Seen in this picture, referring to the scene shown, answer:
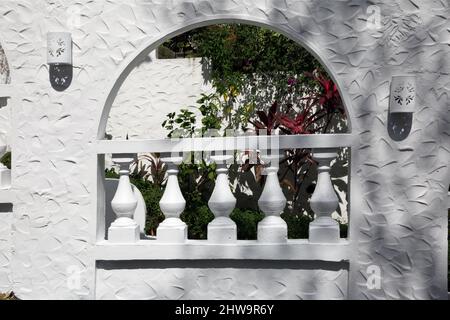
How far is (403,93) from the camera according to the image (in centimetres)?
296

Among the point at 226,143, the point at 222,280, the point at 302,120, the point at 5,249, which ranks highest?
the point at 302,120

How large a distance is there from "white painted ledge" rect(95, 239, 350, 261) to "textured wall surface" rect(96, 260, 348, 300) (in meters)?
0.06

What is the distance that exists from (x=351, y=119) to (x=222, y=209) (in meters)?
0.95

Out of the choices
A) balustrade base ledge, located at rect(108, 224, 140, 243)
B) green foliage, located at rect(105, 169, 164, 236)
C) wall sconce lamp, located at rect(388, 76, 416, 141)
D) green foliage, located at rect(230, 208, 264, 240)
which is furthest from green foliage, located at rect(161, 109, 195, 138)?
wall sconce lamp, located at rect(388, 76, 416, 141)

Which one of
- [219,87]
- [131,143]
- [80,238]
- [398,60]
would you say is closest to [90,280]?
[80,238]

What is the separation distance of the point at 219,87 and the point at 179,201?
139 inches

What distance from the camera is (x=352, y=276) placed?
307 centimetres

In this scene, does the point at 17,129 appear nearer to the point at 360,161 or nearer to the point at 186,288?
the point at 186,288

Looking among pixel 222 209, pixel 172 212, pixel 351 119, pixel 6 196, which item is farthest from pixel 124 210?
pixel 351 119

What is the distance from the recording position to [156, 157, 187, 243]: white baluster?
3.17 metres

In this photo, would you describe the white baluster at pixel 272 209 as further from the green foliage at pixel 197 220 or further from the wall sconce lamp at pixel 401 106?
the green foliage at pixel 197 220

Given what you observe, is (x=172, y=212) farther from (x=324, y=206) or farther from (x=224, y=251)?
(x=324, y=206)

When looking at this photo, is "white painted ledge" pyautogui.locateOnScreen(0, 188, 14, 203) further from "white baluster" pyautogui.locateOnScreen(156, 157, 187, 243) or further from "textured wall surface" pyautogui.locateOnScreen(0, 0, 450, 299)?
"white baluster" pyautogui.locateOnScreen(156, 157, 187, 243)

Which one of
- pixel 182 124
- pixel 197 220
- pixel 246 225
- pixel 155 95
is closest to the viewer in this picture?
pixel 246 225
